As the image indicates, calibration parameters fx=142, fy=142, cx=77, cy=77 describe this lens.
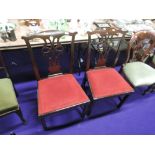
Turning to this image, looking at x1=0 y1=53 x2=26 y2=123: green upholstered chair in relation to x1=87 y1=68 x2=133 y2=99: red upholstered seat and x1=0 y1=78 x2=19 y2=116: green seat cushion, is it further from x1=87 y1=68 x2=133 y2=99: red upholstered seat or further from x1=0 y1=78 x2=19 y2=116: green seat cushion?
x1=87 y1=68 x2=133 y2=99: red upholstered seat

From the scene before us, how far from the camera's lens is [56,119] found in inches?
62.3

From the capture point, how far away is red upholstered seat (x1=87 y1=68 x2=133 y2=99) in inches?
54.3

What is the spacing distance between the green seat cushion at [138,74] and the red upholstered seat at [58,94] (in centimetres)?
64

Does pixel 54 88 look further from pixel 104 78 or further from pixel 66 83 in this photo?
pixel 104 78

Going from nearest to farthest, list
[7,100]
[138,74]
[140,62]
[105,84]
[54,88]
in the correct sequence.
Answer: [7,100], [54,88], [105,84], [138,74], [140,62]

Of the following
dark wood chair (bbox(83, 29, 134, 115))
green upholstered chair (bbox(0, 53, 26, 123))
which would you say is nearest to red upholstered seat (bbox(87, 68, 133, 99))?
dark wood chair (bbox(83, 29, 134, 115))

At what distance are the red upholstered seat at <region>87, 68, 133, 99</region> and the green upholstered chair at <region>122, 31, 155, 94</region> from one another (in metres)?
0.18

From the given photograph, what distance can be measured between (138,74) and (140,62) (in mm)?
248

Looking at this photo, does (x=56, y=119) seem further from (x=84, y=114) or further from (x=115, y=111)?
(x=115, y=111)

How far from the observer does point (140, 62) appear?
5.85 ft

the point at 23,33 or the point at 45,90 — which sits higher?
the point at 23,33

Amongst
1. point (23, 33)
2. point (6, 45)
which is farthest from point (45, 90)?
point (23, 33)

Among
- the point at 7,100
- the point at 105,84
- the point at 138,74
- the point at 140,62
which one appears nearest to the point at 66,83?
the point at 105,84

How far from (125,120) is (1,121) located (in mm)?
1368
